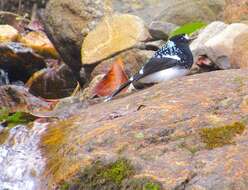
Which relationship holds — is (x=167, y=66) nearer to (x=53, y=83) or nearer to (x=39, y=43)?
(x=53, y=83)

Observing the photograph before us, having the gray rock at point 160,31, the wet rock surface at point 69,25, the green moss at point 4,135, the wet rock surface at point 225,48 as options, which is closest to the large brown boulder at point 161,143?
the green moss at point 4,135

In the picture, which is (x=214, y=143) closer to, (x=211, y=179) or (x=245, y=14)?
(x=211, y=179)

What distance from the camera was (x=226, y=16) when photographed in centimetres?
1099

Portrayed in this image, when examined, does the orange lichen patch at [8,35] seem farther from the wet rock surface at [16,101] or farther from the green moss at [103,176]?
the green moss at [103,176]

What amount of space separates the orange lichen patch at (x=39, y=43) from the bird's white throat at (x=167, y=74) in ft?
26.1

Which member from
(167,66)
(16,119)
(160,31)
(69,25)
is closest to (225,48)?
(167,66)

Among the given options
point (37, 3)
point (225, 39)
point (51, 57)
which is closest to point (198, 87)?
point (225, 39)

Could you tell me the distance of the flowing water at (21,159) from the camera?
217 inches

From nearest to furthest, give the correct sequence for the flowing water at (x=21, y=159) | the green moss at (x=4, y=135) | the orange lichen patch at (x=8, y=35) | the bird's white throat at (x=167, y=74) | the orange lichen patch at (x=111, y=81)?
the flowing water at (x=21, y=159), the green moss at (x=4, y=135), the bird's white throat at (x=167, y=74), the orange lichen patch at (x=111, y=81), the orange lichen patch at (x=8, y=35)

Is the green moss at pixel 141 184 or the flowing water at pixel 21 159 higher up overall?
the green moss at pixel 141 184

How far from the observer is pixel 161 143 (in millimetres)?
5164

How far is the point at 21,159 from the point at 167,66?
2304mm

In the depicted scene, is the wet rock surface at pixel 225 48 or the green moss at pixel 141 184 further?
the wet rock surface at pixel 225 48

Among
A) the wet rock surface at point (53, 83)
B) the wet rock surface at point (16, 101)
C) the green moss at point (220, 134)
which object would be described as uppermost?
the green moss at point (220, 134)
